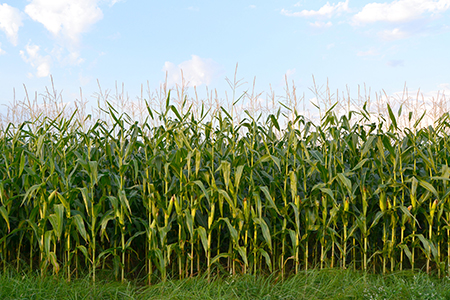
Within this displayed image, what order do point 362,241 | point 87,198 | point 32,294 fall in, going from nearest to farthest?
point 32,294 < point 87,198 < point 362,241

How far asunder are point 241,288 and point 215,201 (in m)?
0.95

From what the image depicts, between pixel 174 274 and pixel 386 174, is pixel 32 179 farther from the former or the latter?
pixel 386 174

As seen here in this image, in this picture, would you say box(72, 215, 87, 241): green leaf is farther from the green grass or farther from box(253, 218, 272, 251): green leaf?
box(253, 218, 272, 251): green leaf

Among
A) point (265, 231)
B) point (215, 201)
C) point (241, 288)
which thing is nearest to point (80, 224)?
point (215, 201)

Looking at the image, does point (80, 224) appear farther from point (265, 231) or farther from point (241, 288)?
point (265, 231)

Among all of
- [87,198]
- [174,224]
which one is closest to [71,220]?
[87,198]

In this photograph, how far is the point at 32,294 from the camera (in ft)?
10.9

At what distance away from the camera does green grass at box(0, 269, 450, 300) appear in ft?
11.1

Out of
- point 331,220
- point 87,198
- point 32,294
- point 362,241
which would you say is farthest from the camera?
point 362,241

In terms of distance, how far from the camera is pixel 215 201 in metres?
3.84

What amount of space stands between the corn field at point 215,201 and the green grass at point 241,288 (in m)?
0.16

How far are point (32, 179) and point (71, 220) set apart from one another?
82cm

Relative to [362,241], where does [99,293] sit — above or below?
below

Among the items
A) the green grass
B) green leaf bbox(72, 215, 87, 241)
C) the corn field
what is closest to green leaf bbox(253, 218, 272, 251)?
the corn field
